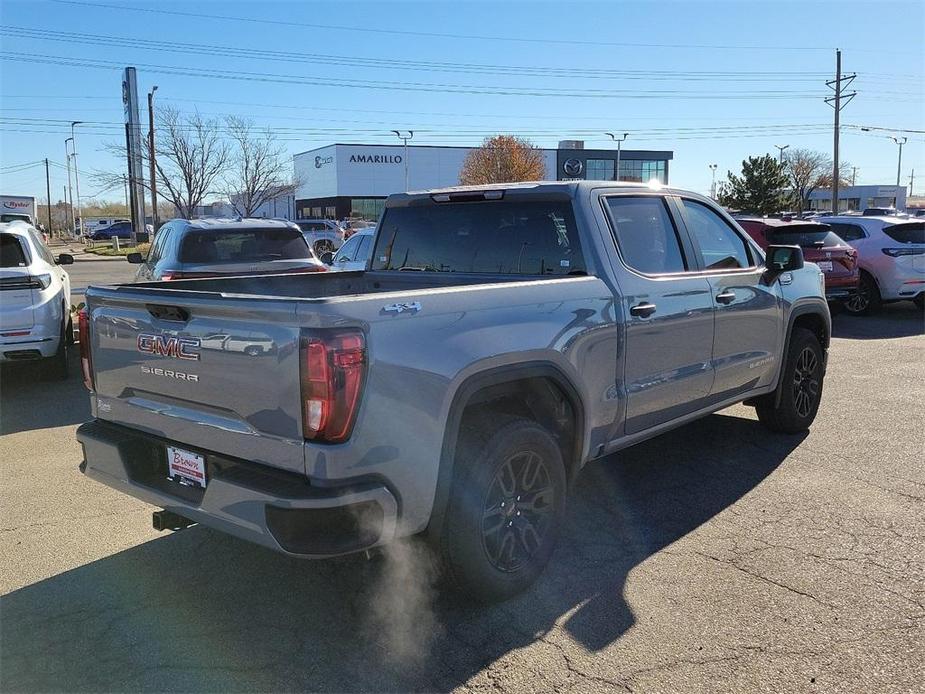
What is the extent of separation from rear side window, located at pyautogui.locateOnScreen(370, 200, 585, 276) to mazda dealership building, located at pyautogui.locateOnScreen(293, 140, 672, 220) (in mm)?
71092

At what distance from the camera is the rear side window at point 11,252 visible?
792 centimetres

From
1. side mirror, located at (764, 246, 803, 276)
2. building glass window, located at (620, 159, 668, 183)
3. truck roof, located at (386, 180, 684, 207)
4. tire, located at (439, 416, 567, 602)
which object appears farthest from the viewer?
building glass window, located at (620, 159, 668, 183)

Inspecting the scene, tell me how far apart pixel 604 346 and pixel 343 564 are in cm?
172

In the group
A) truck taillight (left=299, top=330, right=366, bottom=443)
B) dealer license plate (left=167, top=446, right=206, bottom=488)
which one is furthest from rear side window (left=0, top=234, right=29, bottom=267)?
truck taillight (left=299, top=330, right=366, bottom=443)

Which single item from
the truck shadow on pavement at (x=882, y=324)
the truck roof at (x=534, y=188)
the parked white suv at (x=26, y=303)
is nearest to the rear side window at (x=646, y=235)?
the truck roof at (x=534, y=188)

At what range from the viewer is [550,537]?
149 inches

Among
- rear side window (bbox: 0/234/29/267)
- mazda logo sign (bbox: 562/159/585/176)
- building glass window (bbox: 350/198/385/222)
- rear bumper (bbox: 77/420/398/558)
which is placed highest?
mazda logo sign (bbox: 562/159/585/176)

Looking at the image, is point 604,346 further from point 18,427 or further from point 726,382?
point 18,427

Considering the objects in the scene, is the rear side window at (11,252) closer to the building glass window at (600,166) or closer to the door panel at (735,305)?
the door panel at (735,305)

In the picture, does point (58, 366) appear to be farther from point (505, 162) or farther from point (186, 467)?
point (505, 162)

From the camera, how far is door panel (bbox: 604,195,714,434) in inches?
166

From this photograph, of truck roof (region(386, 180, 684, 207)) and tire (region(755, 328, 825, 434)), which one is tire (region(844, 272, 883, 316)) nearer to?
tire (region(755, 328, 825, 434))

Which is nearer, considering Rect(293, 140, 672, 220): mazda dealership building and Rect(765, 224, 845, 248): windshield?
Rect(765, 224, 845, 248): windshield

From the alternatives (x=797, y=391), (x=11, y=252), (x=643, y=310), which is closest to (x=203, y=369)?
(x=643, y=310)
